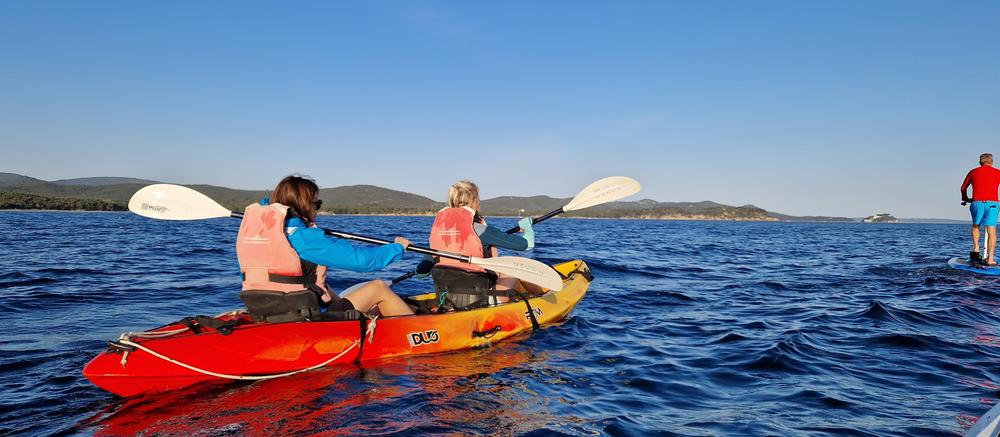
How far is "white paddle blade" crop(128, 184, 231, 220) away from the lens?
7684mm

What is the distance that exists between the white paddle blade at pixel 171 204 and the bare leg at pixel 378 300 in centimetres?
245

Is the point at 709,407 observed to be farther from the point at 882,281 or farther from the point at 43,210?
the point at 43,210

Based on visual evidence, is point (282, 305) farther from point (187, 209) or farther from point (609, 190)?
point (609, 190)

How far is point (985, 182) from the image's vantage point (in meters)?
12.8

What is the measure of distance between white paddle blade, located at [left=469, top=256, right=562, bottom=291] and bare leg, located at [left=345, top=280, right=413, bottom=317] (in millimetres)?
992

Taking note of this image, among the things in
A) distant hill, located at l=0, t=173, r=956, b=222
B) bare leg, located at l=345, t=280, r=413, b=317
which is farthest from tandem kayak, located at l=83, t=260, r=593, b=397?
distant hill, located at l=0, t=173, r=956, b=222

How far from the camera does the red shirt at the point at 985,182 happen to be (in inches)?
500

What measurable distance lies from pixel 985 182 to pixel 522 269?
1161 centimetres

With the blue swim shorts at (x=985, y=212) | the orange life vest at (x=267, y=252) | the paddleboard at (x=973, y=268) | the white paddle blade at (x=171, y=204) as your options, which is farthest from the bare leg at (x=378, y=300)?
the paddleboard at (x=973, y=268)

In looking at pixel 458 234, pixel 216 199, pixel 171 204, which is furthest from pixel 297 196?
pixel 216 199

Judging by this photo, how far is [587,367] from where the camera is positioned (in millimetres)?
6344

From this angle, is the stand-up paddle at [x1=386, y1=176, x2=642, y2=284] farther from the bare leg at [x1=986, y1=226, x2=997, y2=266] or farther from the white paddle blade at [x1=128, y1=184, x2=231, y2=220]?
the bare leg at [x1=986, y1=226, x2=997, y2=266]

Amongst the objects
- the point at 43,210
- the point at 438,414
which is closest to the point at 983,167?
the point at 438,414

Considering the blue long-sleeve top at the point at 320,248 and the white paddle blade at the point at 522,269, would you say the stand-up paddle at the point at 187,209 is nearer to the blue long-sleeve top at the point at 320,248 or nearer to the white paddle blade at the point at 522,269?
the white paddle blade at the point at 522,269
